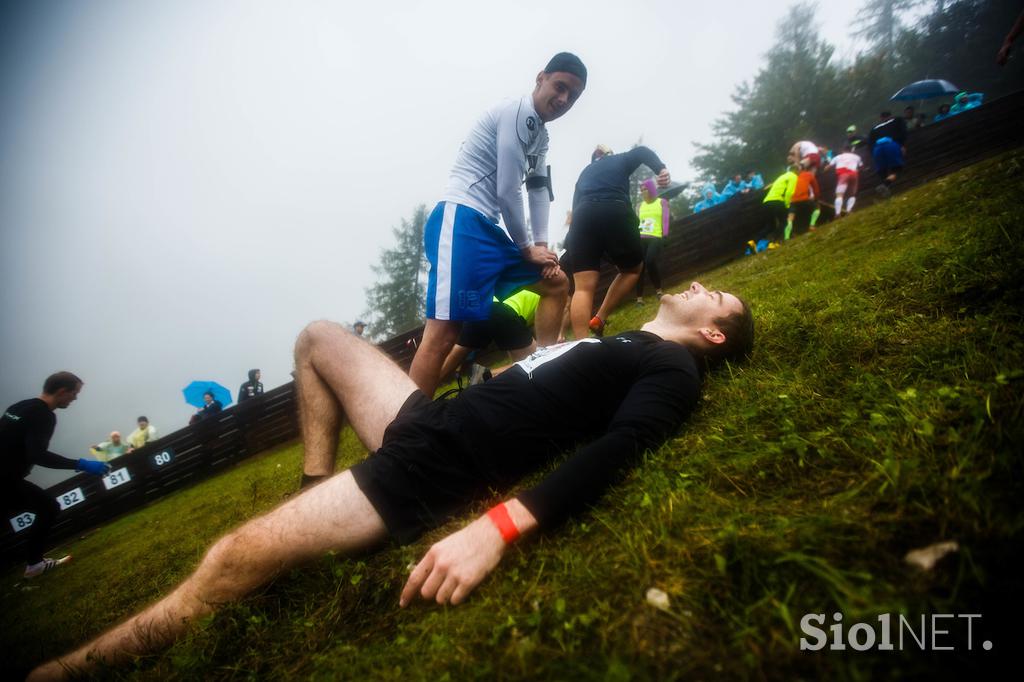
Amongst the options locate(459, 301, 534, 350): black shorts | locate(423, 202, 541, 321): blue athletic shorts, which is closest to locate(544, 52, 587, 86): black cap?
locate(423, 202, 541, 321): blue athletic shorts

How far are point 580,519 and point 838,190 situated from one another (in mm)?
13036

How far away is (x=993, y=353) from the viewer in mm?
1376

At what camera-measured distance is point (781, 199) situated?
9.43 m

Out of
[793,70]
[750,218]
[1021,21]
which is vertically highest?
[793,70]

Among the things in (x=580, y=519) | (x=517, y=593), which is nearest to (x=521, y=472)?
(x=580, y=519)

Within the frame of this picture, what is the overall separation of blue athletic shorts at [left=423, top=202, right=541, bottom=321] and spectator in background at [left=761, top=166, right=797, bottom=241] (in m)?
9.83

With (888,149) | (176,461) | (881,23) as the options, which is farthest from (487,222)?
(881,23)

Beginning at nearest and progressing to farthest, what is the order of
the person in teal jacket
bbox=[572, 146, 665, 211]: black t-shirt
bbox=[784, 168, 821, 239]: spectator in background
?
bbox=[572, 146, 665, 211]: black t-shirt → bbox=[784, 168, 821, 239]: spectator in background → the person in teal jacket

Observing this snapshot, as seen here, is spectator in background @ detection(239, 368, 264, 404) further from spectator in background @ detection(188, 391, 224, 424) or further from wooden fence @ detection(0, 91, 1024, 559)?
wooden fence @ detection(0, 91, 1024, 559)

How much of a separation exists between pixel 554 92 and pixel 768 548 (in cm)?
301

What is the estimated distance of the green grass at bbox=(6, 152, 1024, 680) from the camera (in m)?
0.72

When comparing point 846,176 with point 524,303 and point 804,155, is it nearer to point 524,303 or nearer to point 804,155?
point 804,155

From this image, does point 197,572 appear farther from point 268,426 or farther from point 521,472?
point 268,426

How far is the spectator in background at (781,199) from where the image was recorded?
9188mm
